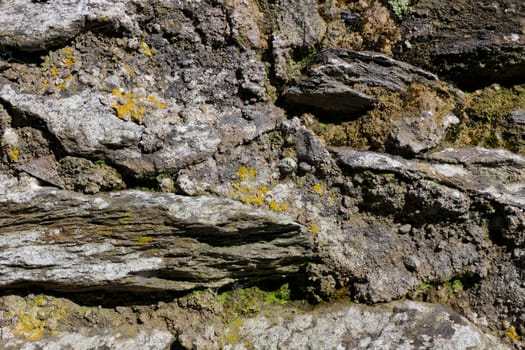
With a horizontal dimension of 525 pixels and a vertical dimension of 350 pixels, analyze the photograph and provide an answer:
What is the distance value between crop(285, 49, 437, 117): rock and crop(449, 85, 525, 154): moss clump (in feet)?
1.59

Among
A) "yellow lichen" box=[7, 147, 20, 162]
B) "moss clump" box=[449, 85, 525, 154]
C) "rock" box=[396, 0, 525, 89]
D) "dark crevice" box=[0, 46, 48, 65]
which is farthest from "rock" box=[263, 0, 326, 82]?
"yellow lichen" box=[7, 147, 20, 162]

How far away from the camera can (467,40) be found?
4293 mm

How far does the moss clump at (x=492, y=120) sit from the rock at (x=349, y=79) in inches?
19.0

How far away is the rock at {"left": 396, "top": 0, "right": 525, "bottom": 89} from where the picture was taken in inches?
166

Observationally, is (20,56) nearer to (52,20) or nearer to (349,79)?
(52,20)

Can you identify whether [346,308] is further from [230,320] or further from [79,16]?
[79,16]

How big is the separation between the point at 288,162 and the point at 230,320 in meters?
1.36

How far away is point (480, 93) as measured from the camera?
4.38 m

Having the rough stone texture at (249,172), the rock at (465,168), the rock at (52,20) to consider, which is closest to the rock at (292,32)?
the rough stone texture at (249,172)

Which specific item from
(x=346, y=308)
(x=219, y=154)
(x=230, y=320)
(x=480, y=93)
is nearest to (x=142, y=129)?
(x=219, y=154)

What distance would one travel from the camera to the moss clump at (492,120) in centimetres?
422

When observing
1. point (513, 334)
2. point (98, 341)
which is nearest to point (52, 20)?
point (98, 341)

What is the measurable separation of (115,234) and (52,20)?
5.85ft

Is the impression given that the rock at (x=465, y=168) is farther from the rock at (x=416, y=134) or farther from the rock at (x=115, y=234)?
the rock at (x=115, y=234)
